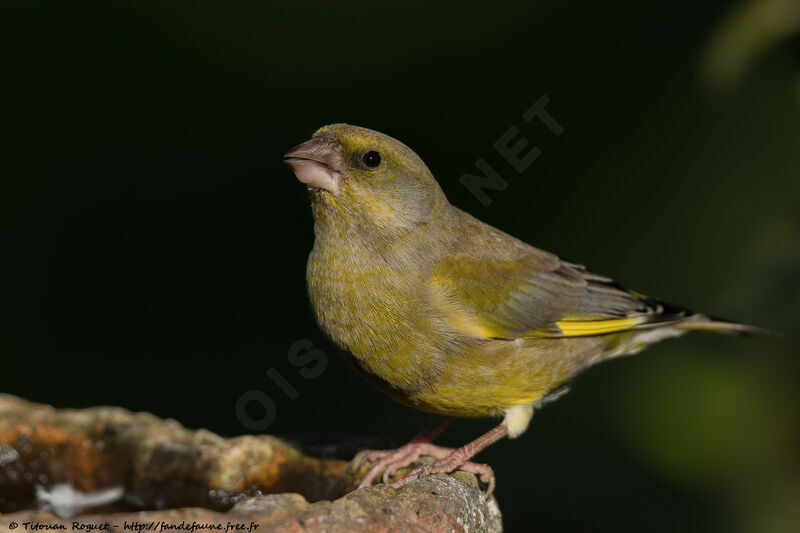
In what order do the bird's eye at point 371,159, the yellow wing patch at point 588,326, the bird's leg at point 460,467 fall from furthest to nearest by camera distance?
the yellow wing patch at point 588,326 → the bird's eye at point 371,159 → the bird's leg at point 460,467

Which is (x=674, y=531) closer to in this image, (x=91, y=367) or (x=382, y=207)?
(x=382, y=207)

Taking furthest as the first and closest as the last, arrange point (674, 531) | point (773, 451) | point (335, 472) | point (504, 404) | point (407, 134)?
point (407, 134), point (674, 531), point (773, 451), point (504, 404), point (335, 472)

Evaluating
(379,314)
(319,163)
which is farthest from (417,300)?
(319,163)

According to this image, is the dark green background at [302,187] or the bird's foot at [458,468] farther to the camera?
the dark green background at [302,187]

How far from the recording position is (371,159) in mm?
3627

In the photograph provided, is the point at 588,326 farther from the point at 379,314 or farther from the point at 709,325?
the point at 379,314

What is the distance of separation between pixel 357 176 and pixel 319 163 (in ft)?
0.50

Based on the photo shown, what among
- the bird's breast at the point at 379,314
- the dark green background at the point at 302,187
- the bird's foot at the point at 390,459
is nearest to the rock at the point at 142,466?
the bird's foot at the point at 390,459

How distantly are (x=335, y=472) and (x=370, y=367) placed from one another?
403mm

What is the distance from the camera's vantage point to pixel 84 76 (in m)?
6.67

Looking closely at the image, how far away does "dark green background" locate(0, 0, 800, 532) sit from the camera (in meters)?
5.98

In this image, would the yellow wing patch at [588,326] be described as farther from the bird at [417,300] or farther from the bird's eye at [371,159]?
the bird's eye at [371,159]

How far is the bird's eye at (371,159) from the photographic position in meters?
3.62

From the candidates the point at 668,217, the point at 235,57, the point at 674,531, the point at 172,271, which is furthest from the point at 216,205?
the point at 674,531
